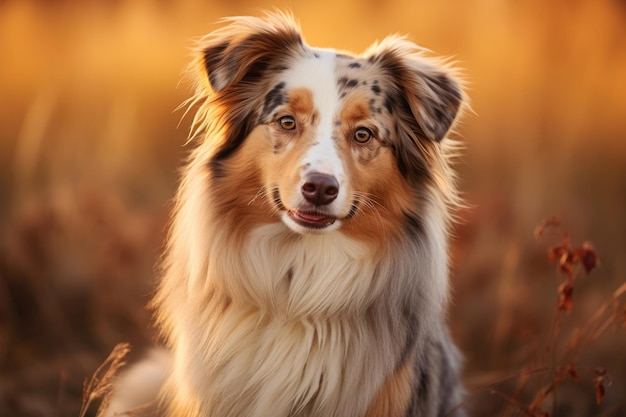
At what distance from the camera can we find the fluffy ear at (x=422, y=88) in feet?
12.1

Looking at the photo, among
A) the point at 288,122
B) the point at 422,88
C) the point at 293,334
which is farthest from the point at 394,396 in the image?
the point at 422,88

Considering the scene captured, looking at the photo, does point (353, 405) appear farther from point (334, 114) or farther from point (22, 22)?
point (22, 22)

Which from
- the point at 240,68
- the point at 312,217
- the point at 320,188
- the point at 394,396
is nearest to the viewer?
the point at 320,188

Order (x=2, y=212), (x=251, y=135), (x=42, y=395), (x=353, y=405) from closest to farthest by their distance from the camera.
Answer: (x=353, y=405) → (x=251, y=135) → (x=42, y=395) → (x=2, y=212)

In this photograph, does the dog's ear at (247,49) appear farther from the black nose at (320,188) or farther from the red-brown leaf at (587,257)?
the red-brown leaf at (587,257)

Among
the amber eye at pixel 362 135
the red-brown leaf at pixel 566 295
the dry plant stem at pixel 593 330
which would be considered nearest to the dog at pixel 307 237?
the amber eye at pixel 362 135

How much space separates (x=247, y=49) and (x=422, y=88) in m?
0.84

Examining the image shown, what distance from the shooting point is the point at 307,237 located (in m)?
3.57

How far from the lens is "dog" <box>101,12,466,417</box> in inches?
136

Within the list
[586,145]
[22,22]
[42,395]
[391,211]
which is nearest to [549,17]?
[586,145]

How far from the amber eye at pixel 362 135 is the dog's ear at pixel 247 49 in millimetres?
532

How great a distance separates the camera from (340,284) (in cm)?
356

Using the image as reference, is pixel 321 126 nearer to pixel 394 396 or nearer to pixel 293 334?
pixel 293 334

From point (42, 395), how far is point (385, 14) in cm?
421
